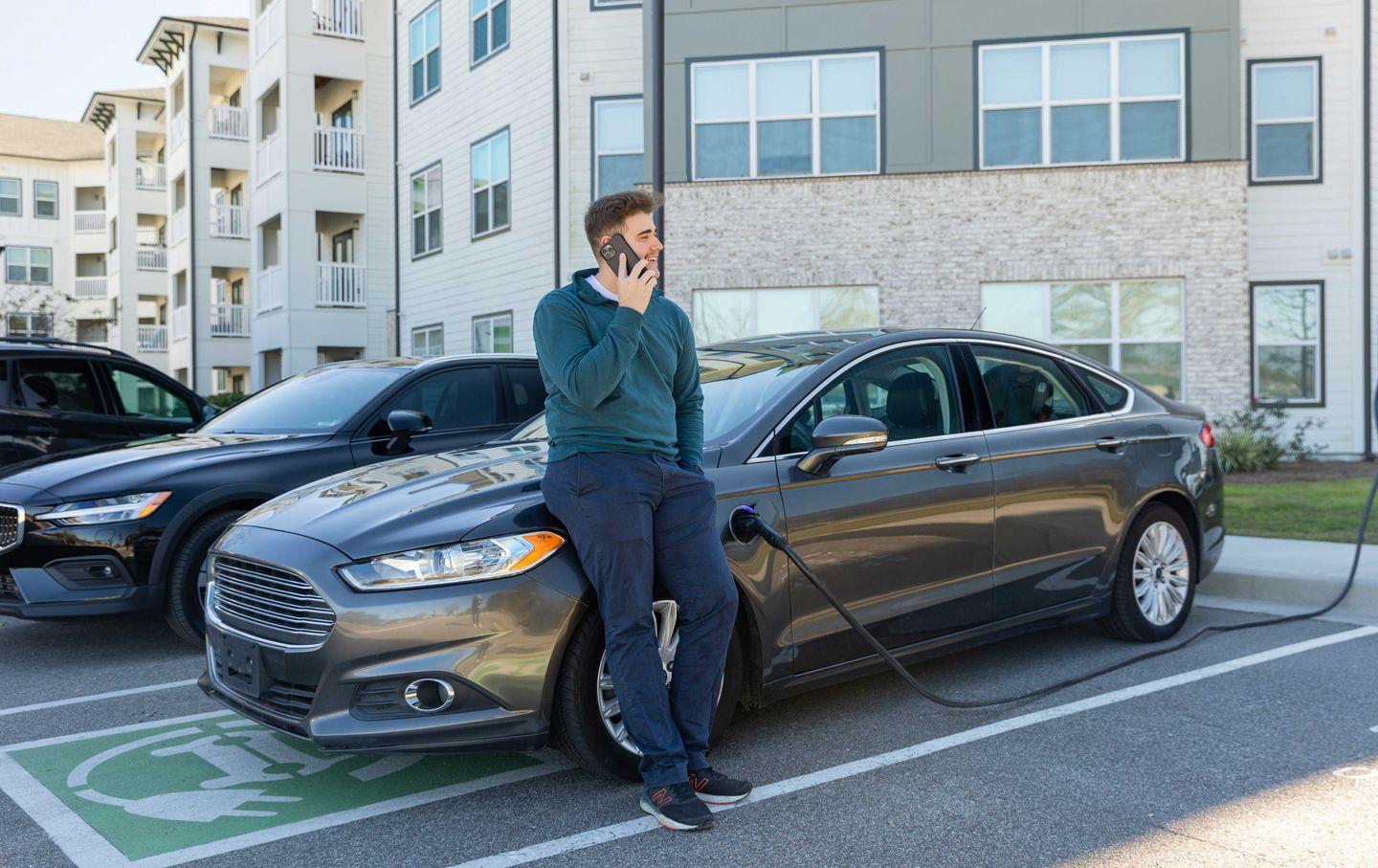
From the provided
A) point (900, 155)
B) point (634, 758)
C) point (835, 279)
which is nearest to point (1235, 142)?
point (900, 155)

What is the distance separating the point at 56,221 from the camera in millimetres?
52250

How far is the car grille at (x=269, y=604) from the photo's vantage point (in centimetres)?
388

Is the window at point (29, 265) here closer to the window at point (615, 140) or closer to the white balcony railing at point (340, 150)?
the white balcony railing at point (340, 150)

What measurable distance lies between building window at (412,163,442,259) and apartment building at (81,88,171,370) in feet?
86.4

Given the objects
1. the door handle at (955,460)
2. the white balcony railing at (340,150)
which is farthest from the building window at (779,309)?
the white balcony railing at (340,150)

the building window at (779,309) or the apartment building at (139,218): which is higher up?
the apartment building at (139,218)

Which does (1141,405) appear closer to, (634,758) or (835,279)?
(634,758)

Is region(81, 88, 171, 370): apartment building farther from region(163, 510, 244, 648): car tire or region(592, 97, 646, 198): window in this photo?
region(163, 510, 244, 648): car tire

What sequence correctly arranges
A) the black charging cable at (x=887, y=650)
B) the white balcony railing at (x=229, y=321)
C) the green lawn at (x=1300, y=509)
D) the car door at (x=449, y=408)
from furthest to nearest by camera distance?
the white balcony railing at (x=229, y=321) → the green lawn at (x=1300, y=509) → the car door at (x=449, y=408) → the black charging cable at (x=887, y=650)

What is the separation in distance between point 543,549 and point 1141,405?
147 inches

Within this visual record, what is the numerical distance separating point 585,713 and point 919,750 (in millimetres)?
1394

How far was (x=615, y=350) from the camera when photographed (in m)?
3.63

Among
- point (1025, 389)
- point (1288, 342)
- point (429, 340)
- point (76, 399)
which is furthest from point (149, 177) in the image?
point (1025, 389)

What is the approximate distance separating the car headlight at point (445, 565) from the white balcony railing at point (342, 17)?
24.7 m
